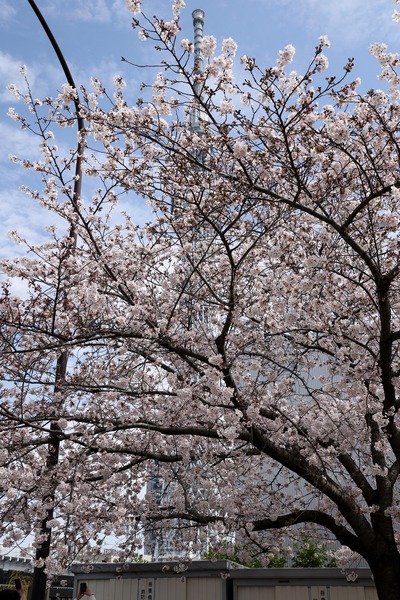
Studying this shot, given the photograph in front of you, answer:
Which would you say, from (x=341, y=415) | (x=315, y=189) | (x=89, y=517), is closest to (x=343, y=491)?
(x=341, y=415)

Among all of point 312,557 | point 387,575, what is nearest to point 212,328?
point 387,575

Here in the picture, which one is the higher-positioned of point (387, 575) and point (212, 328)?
point (212, 328)

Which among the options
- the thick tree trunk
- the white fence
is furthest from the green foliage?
the thick tree trunk

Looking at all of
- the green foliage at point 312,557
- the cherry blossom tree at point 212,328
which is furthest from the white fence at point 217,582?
the green foliage at point 312,557

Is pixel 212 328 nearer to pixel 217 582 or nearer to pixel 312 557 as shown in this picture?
pixel 217 582

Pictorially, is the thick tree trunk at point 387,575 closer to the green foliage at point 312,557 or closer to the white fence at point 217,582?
the white fence at point 217,582

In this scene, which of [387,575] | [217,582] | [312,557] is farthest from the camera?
[312,557]

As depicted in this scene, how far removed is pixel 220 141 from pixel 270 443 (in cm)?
348

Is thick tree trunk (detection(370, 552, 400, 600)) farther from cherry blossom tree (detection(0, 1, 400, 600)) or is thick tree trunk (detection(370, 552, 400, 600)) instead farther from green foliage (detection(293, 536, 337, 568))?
green foliage (detection(293, 536, 337, 568))

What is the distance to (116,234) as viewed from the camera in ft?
27.1

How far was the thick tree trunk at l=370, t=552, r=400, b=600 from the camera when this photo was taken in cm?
696

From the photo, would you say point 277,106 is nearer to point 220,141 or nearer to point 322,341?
point 220,141

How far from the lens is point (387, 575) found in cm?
705

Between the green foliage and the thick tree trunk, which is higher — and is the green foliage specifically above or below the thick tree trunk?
above
